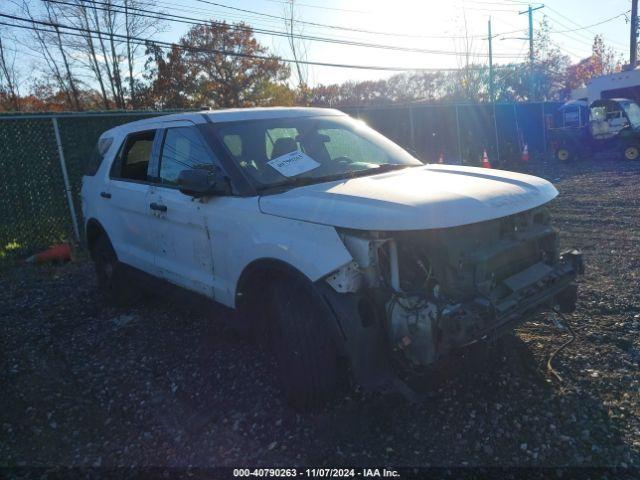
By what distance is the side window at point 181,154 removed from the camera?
147 inches

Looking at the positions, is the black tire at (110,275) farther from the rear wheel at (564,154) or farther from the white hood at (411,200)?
the rear wheel at (564,154)

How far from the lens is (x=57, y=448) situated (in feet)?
10.1

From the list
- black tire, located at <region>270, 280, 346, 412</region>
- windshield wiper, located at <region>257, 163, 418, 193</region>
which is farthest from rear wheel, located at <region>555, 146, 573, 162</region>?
black tire, located at <region>270, 280, 346, 412</region>

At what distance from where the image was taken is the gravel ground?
2.77m

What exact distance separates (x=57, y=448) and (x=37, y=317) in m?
2.74

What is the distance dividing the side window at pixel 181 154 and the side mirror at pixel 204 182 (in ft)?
0.65

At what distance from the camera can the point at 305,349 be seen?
2912 mm

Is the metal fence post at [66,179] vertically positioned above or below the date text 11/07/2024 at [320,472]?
above

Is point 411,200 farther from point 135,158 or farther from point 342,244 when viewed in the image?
point 135,158

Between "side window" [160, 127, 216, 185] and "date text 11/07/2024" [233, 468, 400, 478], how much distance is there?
2010mm

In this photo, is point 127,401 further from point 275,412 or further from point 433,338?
point 433,338

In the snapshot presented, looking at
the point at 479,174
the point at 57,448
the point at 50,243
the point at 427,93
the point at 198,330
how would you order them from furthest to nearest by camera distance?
the point at 427,93 < the point at 50,243 < the point at 198,330 < the point at 479,174 < the point at 57,448

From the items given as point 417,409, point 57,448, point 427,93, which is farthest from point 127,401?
point 427,93

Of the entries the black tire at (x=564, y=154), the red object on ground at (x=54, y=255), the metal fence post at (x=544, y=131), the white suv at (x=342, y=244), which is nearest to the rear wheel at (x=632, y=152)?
the black tire at (x=564, y=154)
